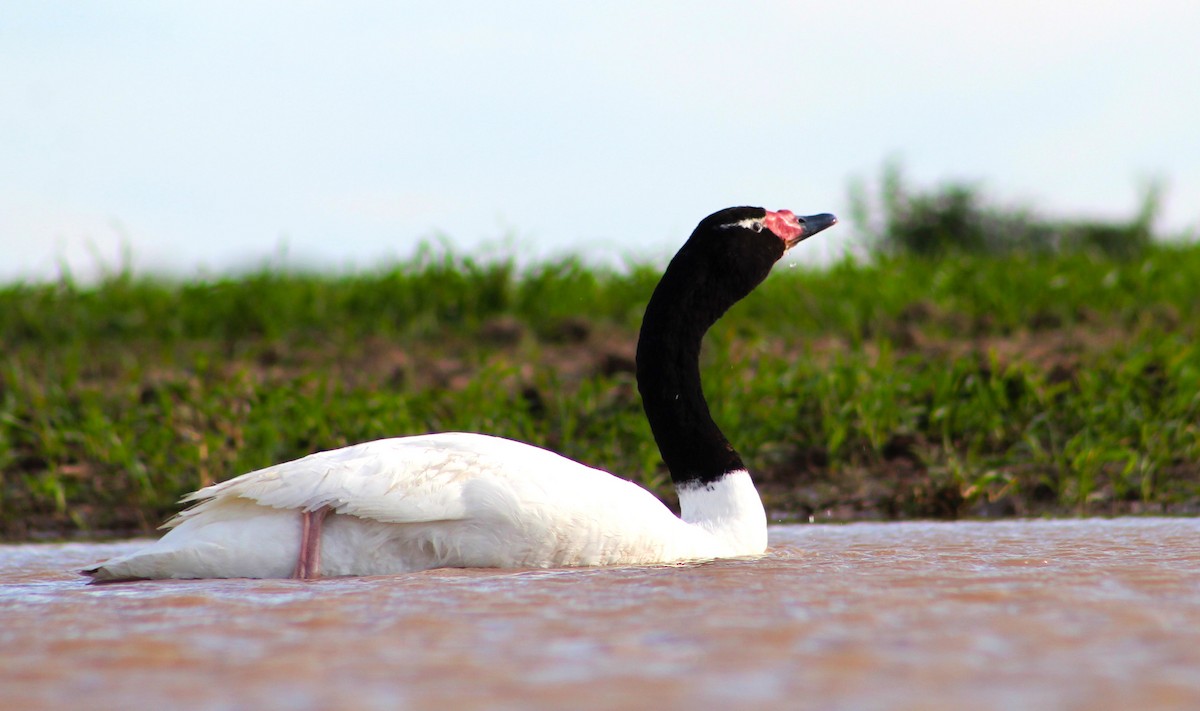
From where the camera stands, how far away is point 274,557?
393 centimetres

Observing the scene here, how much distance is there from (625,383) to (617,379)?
7 cm

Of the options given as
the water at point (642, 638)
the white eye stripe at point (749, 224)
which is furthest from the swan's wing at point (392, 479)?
the white eye stripe at point (749, 224)

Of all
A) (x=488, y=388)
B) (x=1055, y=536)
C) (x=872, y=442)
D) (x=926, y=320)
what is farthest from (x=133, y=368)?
(x=1055, y=536)

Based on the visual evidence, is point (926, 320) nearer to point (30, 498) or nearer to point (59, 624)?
point (30, 498)

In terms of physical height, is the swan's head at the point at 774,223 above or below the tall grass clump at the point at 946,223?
below

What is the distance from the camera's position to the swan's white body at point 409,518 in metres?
3.90

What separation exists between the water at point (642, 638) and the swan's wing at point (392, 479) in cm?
21

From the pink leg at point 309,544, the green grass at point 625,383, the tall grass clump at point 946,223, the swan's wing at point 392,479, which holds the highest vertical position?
the tall grass clump at point 946,223

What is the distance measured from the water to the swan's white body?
0.41ft

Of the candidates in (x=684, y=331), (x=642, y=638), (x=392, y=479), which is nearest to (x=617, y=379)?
(x=684, y=331)

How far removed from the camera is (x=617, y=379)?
23.3ft

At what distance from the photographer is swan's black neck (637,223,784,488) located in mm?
4848

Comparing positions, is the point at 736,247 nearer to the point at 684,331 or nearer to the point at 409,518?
the point at 684,331

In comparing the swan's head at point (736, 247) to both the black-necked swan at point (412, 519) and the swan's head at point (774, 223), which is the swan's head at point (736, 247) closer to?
the swan's head at point (774, 223)
